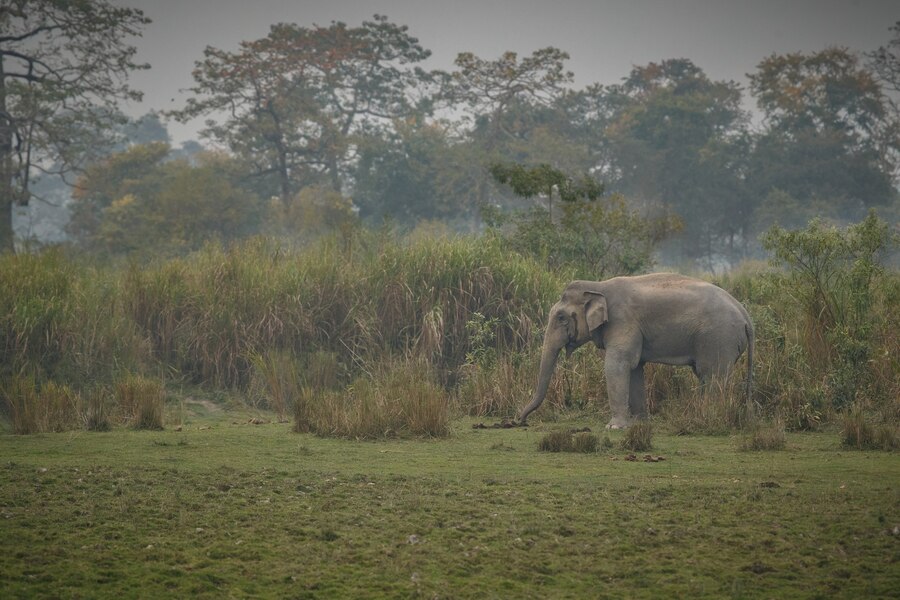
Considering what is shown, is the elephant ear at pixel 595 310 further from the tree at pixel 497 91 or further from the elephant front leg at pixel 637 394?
the tree at pixel 497 91

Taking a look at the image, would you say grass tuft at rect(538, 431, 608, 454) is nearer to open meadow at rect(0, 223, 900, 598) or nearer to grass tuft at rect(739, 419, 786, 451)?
open meadow at rect(0, 223, 900, 598)

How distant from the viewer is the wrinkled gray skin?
12.2 meters

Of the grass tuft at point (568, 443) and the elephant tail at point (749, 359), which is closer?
the grass tuft at point (568, 443)

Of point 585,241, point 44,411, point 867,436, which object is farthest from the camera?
point 585,241

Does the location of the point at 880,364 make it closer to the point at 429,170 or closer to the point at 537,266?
the point at 537,266

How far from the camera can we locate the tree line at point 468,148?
1644 inches

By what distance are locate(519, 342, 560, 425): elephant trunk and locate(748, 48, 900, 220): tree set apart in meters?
36.6

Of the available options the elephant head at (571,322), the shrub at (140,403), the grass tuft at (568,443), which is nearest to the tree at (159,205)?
the shrub at (140,403)

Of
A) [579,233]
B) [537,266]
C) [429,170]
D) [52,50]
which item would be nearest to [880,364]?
[537,266]

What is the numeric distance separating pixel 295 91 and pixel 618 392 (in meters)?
34.3

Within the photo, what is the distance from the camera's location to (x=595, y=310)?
1252cm

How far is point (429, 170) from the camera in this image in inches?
1841

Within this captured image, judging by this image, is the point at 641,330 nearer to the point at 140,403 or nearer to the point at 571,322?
the point at 571,322

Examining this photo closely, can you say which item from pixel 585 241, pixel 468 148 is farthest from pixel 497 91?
pixel 585 241
